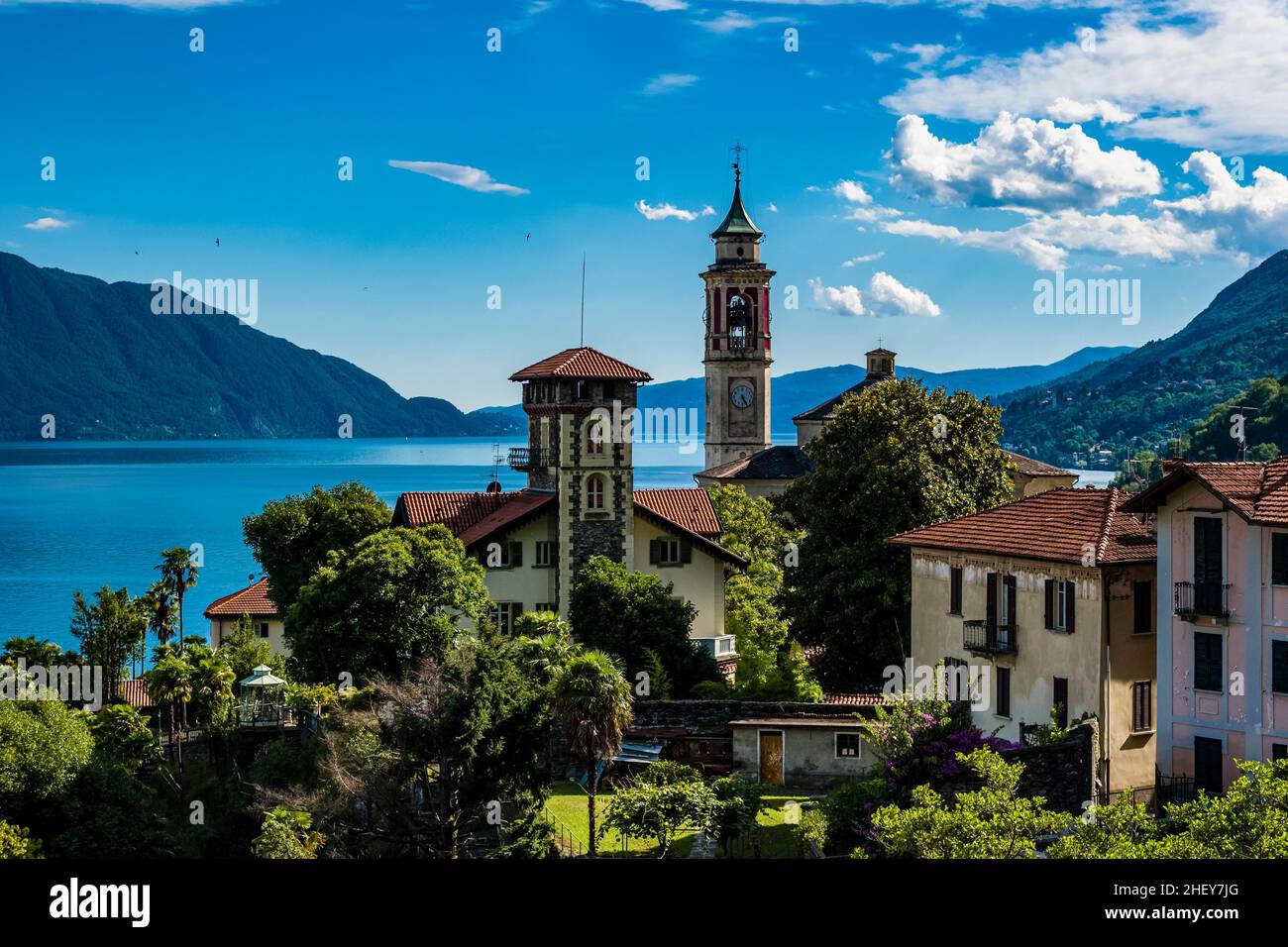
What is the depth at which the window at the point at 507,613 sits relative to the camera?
5794cm

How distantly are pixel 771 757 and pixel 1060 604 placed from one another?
898 centimetres

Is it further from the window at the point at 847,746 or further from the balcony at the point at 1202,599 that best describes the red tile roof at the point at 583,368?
the balcony at the point at 1202,599

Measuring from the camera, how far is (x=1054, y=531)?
122ft

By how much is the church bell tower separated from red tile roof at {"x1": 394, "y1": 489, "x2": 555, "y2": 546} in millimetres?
50902

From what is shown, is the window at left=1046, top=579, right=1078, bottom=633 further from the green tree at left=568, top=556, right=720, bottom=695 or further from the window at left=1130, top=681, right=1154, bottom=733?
the green tree at left=568, top=556, right=720, bottom=695

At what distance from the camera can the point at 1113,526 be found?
118ft

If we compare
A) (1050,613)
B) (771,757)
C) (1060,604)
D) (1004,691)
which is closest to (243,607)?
(771,757)

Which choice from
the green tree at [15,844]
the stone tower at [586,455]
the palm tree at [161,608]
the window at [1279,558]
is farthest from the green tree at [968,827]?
the palm tree at [161,608]

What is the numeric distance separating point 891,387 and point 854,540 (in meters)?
6.05

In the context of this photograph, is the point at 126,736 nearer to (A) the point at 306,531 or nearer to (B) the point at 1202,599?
(A) the point at 306,531

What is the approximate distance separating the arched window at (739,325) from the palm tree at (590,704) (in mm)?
81024

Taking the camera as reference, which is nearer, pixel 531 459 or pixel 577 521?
pixel 577 521
